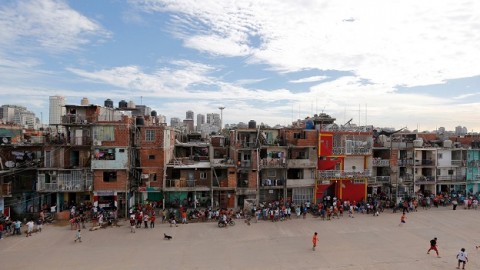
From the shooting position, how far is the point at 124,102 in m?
47.5

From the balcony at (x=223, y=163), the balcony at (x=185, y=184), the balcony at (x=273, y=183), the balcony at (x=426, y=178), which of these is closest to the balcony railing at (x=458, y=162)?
the balcony at (x=426, y=178)

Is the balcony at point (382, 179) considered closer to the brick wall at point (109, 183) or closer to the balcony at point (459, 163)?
the balcony at point (459, 163)

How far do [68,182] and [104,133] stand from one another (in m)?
6.18

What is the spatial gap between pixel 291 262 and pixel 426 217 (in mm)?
21119

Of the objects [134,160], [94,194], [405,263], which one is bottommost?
[405,263]

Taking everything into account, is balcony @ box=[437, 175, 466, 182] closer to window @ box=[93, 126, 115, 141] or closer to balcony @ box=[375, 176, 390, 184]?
balcony @ box=[375, 176, 390, 184]

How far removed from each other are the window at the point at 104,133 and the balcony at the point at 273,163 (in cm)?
1649

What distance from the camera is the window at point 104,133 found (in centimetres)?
3662

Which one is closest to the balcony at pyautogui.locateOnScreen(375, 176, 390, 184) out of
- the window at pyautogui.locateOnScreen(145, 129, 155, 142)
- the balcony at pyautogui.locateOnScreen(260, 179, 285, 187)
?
the balcony at pyautogui.locateOnScreen(260, 179, 285, 187)

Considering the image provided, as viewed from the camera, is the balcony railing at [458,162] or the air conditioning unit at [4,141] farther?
the balcony railing at [458,162]

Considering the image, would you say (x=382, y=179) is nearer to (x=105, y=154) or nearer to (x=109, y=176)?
(x=109, y=176)

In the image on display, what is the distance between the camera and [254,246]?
92.3 feet

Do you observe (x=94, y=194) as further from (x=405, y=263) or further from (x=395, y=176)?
(x=395, y=176)

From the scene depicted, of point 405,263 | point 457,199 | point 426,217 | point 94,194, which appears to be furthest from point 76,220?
point 457,199
